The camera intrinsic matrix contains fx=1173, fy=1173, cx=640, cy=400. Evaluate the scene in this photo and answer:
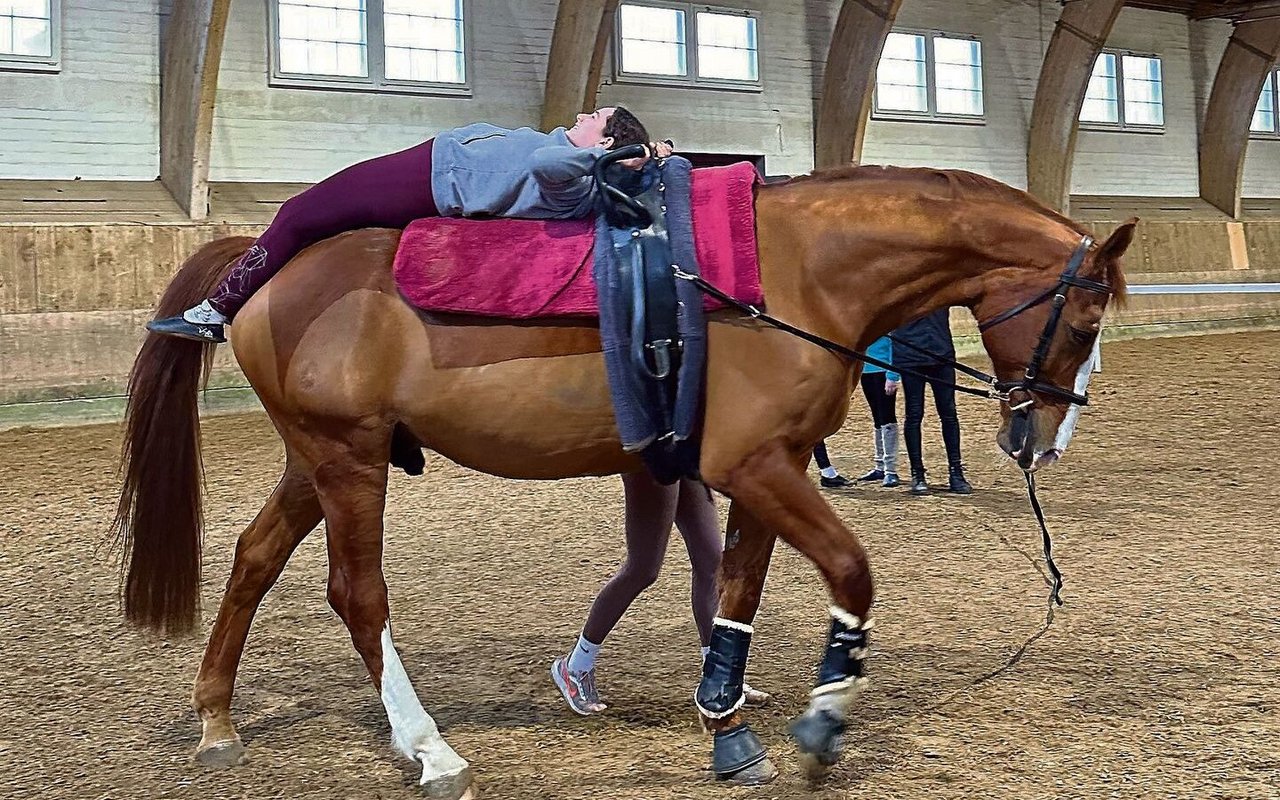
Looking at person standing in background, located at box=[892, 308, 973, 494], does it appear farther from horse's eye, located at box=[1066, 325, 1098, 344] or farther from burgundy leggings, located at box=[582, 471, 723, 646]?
horse's eye, located at box=[1066, 325, 1098, 344]

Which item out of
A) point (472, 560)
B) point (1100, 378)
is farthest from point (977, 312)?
point (1100, 378)

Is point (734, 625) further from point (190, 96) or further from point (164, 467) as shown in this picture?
point (190, 96)

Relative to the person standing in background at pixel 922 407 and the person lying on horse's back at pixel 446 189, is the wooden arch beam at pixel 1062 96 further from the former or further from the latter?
the person lying on horse's back at pixel 446 189

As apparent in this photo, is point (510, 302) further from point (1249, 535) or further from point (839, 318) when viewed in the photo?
point (1249, 535)

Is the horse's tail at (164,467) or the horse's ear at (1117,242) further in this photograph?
the horse's tail at (164,467)

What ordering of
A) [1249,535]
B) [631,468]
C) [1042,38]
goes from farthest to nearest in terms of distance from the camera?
[1042,38] → [1249,535] → [631,468]

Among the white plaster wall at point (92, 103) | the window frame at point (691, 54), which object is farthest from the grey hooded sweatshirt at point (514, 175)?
the window frame at point (691, 54)

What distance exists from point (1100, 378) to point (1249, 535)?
7.31 metres

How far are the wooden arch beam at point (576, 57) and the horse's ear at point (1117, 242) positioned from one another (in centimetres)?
1165

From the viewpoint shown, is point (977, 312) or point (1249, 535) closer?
point (977, 312)

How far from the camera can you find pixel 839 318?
2992mm

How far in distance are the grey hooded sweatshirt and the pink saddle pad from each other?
Answer: 44 millimetres

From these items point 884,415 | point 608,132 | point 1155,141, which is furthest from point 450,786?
point 1155,141

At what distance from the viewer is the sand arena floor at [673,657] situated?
3062mm
